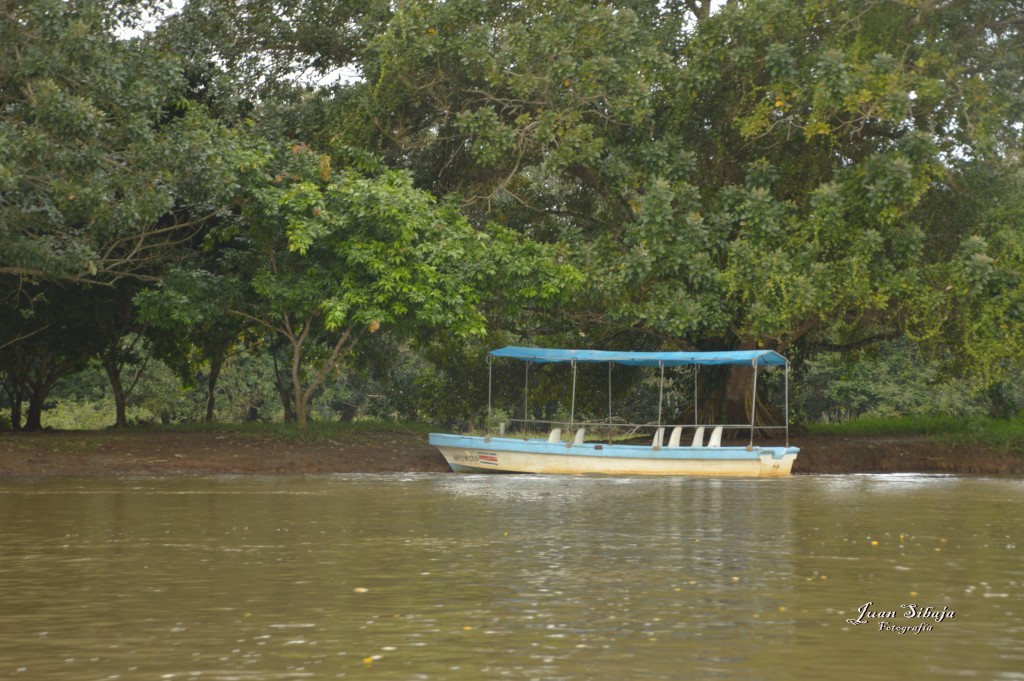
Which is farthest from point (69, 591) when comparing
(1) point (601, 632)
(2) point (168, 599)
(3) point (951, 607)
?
(3) point (951, 607)

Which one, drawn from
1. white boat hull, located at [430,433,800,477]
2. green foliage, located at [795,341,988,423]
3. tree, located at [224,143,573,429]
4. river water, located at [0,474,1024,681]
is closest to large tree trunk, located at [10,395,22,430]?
tree, located at [224,143,573,429]

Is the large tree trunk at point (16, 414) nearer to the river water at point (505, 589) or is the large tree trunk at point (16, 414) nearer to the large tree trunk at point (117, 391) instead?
the large tree trunk at point (117, 391)

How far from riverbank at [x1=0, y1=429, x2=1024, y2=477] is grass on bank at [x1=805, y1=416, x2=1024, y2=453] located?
39 centimetres

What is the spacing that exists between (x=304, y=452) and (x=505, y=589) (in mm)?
17620

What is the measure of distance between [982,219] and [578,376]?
10.7m

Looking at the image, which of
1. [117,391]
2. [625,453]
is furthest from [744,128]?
[117,391]

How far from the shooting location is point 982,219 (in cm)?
2634

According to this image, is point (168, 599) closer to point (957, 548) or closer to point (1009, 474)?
point (957, 548)

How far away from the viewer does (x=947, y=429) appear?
30953mm

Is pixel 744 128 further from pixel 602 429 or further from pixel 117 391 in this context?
pixel 117 391

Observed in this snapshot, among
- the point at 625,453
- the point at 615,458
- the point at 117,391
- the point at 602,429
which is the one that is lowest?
the point at 615,458

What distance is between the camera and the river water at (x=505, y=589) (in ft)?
22.6

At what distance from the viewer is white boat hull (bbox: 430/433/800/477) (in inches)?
963

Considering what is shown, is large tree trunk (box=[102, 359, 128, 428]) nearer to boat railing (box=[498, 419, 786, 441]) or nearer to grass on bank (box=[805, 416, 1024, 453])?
boat railing (box=[498, 419, 786, 441])
